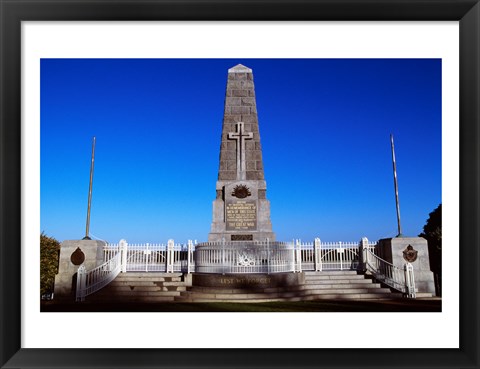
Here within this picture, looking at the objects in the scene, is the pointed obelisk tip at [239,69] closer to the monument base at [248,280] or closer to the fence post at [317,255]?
the fence post at [317,255]

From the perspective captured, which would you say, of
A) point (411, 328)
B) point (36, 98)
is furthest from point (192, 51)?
point (411, 328)

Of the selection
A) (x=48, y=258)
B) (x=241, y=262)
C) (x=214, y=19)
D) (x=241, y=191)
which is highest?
(x=214, y=19)

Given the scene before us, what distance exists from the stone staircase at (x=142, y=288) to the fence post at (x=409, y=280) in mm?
4910

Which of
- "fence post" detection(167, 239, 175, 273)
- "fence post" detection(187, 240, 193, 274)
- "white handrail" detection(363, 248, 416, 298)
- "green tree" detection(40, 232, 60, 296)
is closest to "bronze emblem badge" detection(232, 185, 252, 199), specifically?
"fence post" detection(187, 240, 193, 274)

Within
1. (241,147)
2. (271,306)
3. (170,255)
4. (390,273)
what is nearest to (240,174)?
(241,147)

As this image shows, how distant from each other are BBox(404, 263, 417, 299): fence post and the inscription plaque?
4.19 metres

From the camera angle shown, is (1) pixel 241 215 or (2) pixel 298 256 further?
(1) pixel 241 215

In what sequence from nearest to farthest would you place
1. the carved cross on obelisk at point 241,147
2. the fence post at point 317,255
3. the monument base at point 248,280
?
the monument base at point 248,280 < the fence post at point 317,255 < the carved cross on obelisk at point 241,147

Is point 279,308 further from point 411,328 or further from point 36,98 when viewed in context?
point 36,98

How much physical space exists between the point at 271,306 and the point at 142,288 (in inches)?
125

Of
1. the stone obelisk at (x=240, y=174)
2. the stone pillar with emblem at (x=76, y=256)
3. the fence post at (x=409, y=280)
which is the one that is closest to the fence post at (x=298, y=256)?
the stone obelisk at (x=240, y=174)

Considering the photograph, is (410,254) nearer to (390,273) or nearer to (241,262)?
(390,273)

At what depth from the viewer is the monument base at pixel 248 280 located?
10102 mm

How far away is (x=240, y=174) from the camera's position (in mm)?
13398
